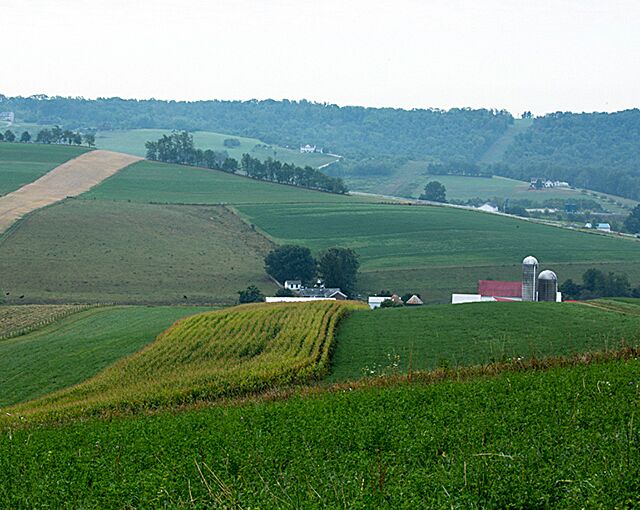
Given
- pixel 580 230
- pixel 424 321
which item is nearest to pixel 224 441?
pixel 424 321

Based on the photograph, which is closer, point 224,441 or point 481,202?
point 224,441

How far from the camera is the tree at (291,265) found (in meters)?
76.0

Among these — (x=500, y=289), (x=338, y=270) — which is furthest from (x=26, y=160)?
(x=500, y=289)

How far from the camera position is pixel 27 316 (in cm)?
5412

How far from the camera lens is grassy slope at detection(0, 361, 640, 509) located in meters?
10.8

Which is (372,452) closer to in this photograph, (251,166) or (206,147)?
(251,166)

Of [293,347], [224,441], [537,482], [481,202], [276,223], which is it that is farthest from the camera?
[481,202]

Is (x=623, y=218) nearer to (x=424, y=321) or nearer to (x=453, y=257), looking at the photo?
(x=453, y=257)

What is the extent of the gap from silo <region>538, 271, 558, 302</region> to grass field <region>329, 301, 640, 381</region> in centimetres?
1312

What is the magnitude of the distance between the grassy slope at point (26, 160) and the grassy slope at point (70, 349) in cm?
5360

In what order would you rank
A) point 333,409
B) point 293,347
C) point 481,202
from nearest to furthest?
1. point 333,409
2. point 293,347
3. point 481,202

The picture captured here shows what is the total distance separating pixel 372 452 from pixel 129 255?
219 ft

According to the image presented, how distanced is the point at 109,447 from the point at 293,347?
15.9 metres

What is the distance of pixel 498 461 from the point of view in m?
11.9
